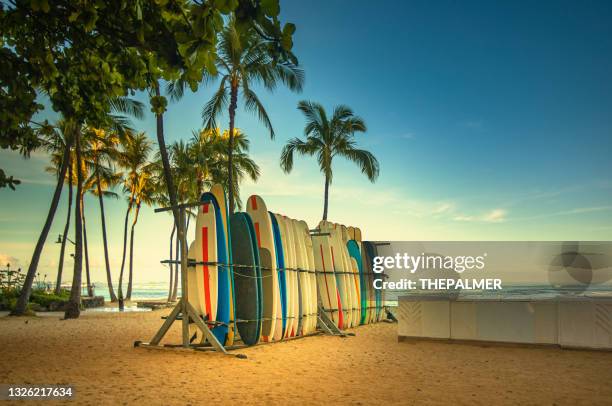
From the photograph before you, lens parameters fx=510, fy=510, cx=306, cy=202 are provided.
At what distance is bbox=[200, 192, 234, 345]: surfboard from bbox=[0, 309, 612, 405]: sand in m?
0.51

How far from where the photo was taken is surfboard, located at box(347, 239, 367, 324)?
49.6 ft

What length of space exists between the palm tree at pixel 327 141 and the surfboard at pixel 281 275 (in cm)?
1091

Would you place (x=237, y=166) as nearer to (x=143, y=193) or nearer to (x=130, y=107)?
(x=130, y=107)

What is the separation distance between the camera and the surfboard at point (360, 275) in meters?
15.1

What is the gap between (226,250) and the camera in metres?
9.12

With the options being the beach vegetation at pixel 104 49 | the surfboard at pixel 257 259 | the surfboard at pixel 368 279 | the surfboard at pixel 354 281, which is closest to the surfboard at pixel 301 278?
the surfboard at pixel 257 259

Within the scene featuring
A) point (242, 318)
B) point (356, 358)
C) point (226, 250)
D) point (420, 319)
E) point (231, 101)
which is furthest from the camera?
point (231, 101)

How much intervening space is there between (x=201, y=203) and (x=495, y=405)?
5865 millimetres

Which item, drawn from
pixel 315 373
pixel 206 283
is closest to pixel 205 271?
pixel 206 283

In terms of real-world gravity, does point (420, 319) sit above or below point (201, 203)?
below

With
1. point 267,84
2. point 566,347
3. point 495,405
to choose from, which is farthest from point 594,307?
point 267,84

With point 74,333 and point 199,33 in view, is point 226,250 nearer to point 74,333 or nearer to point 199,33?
point 74,333

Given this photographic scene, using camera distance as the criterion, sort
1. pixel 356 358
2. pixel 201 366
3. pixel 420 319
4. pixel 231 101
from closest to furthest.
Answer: pixel 201 366 < pixel 356 358 < pixel 420 319 < pixel 231 101

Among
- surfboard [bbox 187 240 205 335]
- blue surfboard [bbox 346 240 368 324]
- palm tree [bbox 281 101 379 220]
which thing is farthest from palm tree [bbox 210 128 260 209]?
surfboard [bbox 187 240 205 335]
